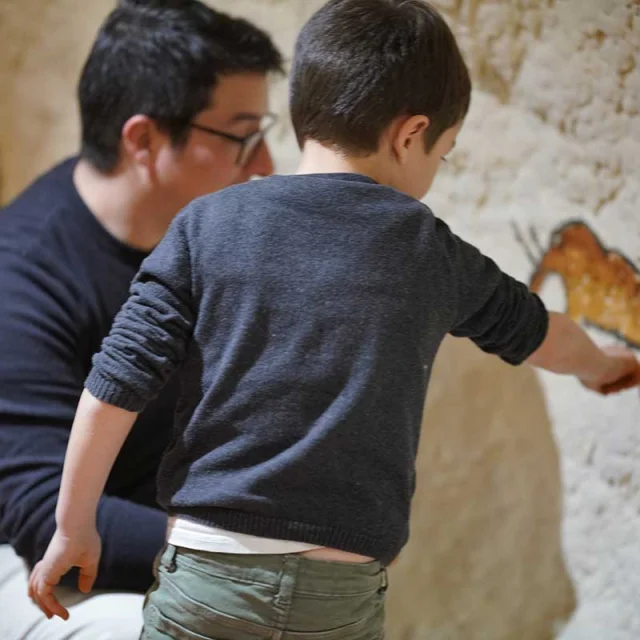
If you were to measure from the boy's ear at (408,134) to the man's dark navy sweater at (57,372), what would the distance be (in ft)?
1.82

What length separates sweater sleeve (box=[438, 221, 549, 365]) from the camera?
0.77 metres

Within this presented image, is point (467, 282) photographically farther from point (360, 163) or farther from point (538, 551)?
point (538, 551)

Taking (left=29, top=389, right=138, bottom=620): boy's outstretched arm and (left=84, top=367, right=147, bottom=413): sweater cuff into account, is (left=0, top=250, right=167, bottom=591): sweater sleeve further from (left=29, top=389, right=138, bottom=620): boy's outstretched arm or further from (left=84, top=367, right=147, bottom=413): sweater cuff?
(left=84, top=367, right=147, bottom=413): sweater cuff

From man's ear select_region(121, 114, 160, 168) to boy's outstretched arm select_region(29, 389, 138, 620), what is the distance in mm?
530

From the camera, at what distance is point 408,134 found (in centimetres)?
77

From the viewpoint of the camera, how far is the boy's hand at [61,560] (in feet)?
2.73

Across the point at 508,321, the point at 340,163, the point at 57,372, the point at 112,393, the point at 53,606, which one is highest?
the point at 340,163

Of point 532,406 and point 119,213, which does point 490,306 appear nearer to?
point 532,406

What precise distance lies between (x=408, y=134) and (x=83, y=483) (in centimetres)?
46

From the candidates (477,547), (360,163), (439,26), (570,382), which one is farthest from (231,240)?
(477,547)

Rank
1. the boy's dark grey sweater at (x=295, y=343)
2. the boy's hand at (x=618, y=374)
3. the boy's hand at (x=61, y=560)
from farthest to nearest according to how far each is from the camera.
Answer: the boy's hand at (x=618, y=374)
the boy's hand at (x=61, y=560)
the boy's dark grey sweater at (x=295, y=343)

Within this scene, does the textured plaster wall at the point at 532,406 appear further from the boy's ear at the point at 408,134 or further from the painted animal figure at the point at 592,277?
the boy's ear at the point at 408,134

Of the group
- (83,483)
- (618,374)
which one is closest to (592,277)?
(618,374)

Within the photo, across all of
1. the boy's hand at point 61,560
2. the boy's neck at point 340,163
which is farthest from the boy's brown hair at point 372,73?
the boy's hand at point 61,560
